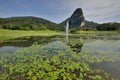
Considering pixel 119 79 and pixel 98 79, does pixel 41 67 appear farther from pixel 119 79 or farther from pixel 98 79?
pixel 119 79

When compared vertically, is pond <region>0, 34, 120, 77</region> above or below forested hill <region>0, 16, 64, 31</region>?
below

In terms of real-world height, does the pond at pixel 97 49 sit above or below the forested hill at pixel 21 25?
below

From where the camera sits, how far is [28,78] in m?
6.75

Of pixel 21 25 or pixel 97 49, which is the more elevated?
pixel 21 25

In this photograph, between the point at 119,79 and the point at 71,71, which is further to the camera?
the point at 71,71

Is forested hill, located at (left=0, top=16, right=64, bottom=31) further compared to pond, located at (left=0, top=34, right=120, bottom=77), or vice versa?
forested hill, located at (left=0, top=16, right=64, bottom=31)

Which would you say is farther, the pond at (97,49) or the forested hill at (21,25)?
the forested hill at (21,25)

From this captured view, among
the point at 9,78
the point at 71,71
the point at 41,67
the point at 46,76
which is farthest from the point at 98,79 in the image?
the point at 9,78

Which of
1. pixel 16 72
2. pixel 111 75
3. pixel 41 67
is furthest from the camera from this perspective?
pixel 41 67

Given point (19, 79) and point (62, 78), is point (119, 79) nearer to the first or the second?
point (62, 78)

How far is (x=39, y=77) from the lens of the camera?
6.81m

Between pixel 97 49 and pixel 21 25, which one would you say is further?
pixel 21 25

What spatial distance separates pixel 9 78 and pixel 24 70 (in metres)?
1.20

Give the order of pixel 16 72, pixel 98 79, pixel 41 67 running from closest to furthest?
pixel 98 79
pixel 16 72
pixel 41 67
